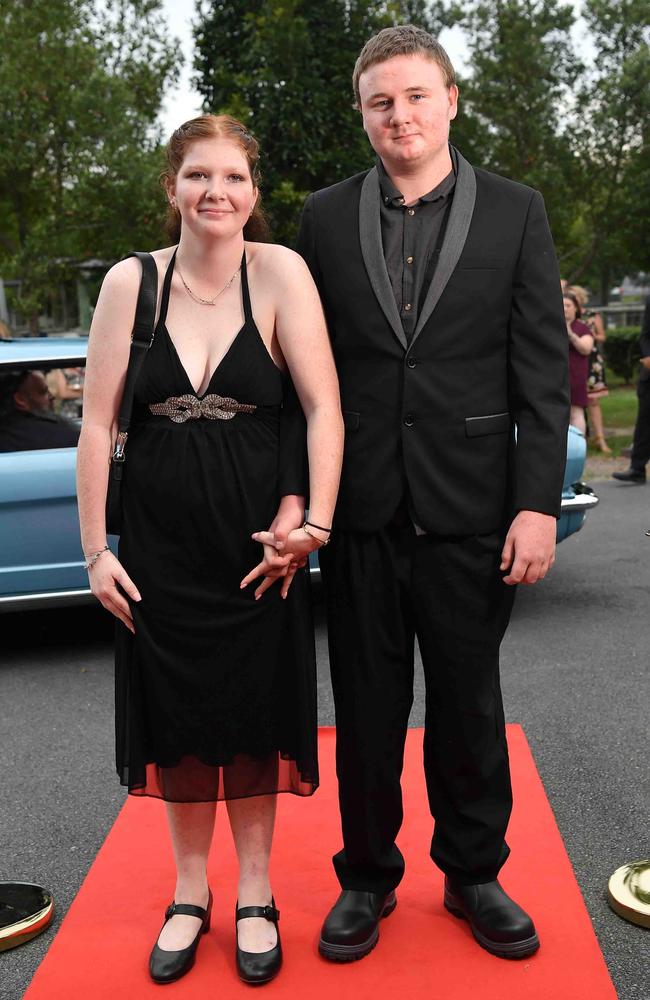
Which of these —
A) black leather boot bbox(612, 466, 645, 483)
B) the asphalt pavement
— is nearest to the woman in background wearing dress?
black leather boot bbox(612, 466, 645, 483)

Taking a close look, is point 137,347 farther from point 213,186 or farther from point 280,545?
point 280,545

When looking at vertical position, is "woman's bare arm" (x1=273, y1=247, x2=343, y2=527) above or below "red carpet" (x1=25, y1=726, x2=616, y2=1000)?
above

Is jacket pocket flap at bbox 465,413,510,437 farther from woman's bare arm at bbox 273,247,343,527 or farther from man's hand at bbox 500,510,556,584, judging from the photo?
woman's bare arm at bbox 273,247,343,527

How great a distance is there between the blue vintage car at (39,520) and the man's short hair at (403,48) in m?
3.06

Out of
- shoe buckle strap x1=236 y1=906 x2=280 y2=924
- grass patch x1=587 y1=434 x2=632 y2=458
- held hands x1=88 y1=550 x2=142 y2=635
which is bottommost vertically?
grass patch x1=587 y1=434 x2=632 y2=458

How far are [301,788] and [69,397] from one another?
3261mm

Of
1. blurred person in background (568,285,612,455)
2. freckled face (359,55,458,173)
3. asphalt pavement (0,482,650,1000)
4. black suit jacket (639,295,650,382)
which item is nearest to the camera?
freckled face (359,55,458,173)

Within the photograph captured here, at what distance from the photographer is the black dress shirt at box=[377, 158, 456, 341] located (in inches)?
94.8

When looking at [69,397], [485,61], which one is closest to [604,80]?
[485,61]

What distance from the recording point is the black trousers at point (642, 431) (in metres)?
8.95

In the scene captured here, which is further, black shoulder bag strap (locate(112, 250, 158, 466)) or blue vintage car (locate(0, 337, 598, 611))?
blue vintage car (locate(0, 337, 598, 611))

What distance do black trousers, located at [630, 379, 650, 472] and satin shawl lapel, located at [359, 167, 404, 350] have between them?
694cm

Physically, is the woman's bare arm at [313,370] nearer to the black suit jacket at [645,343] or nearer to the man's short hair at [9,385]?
the man's short hair at [9,385]

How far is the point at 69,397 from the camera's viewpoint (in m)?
5.29
